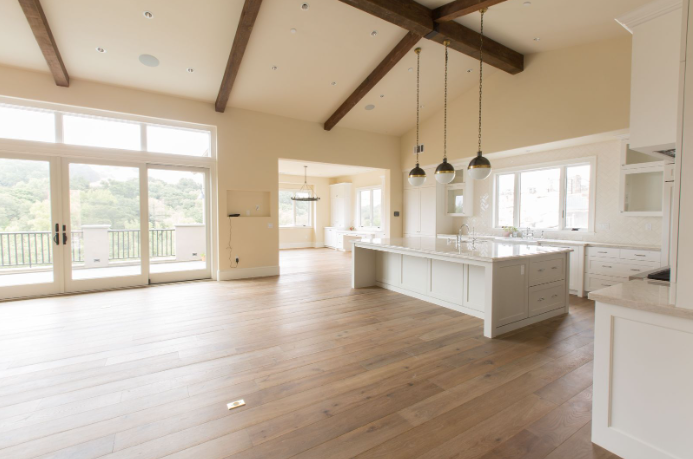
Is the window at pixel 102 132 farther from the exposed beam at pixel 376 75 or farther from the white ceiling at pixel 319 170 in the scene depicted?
the white ceiling at pixel 319 170

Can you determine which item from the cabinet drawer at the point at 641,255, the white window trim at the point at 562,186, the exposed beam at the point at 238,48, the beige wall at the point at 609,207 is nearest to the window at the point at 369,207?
the white window trim at the point at 562,186

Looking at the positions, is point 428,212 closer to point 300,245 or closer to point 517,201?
point 517,201

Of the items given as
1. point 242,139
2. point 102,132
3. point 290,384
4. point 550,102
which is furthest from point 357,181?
point 290,384

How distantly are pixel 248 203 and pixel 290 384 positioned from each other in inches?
185

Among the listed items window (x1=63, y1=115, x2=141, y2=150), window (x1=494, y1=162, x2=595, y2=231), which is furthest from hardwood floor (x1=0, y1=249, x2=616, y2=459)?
window (x1=63, y1=115, x2=141, y2=150)

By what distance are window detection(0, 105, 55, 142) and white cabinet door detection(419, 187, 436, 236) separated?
7173 mm

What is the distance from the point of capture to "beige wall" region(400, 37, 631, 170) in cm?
450

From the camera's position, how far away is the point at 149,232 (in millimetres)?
5648

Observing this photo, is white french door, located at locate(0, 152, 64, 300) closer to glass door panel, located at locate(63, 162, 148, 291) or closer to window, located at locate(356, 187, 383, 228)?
glass door panel, located at locate(63, 162, 148, 291)

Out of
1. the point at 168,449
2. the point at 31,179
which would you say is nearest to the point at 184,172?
the point at 31,179

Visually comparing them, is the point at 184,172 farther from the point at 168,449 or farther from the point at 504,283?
the point at 504,283

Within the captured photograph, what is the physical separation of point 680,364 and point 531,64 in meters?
5.52

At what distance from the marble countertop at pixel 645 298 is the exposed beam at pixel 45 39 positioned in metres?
5.94

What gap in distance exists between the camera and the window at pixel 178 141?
5.63 m
